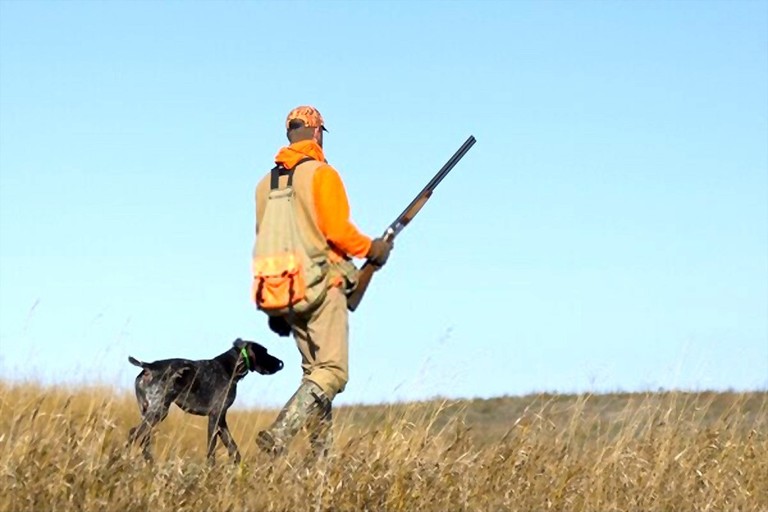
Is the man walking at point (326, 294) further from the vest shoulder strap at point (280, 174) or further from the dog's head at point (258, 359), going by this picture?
the dog's head at point (258, 359)

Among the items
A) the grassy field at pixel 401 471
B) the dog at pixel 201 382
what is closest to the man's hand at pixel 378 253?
the grassy field at pixel 401 471

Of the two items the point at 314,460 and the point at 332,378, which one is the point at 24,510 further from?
the point at 332,378

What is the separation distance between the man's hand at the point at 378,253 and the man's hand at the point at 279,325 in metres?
0.76

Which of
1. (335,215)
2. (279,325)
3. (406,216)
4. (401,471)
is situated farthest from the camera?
(406,216)

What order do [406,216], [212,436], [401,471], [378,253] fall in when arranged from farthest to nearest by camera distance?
[212,436] < [406,216] < [378,253] < [401,471]

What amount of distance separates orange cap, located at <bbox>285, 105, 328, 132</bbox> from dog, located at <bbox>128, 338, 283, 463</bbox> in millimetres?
1979

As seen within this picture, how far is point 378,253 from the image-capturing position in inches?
340

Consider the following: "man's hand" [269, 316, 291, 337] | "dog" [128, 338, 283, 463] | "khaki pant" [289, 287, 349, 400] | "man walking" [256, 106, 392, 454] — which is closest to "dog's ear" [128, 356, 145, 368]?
"dog" [128, 338, 283, 463]

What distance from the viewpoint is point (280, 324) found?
8836mm

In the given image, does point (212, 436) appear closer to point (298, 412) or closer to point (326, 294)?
point (298, 412)

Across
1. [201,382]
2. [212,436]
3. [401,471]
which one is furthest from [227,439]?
[401,471]

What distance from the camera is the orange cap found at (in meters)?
8.82

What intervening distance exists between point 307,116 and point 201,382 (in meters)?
2.38

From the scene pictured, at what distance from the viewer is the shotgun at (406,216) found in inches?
341
